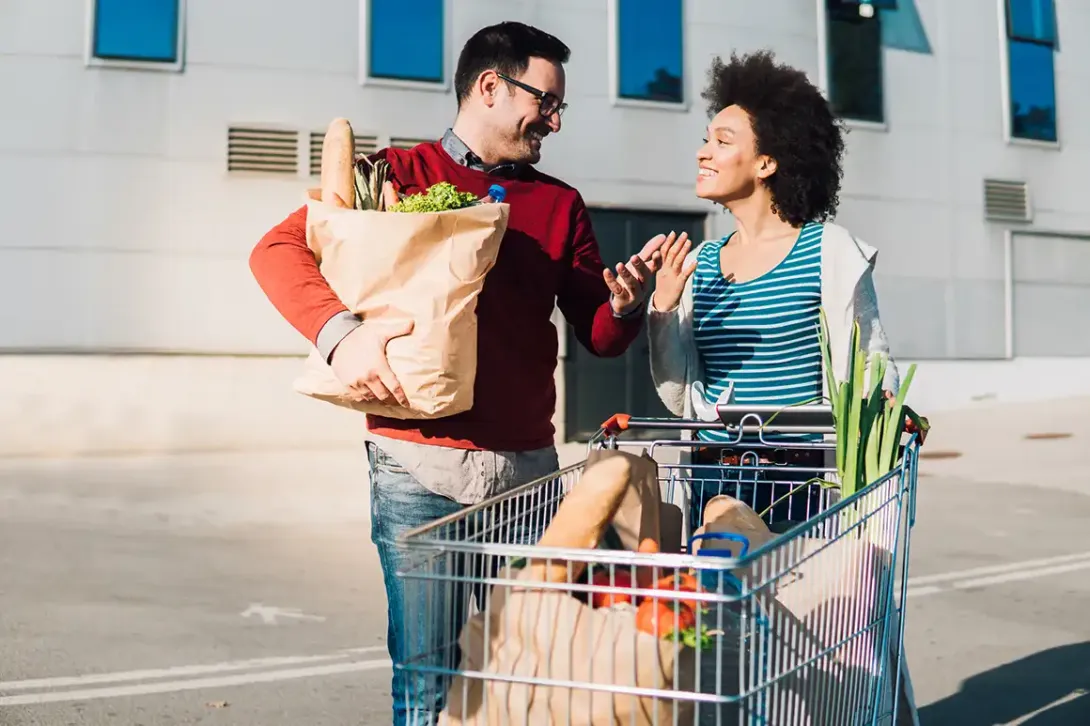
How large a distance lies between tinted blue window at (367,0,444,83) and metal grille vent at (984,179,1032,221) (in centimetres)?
829

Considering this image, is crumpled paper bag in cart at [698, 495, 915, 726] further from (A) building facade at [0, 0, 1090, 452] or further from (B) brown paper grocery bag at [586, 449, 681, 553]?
(A) building facade at [0, 0, 1090, 452]

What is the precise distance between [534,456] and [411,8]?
39.6ft

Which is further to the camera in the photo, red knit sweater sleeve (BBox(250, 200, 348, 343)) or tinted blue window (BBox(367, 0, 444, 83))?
tinted blue window (BBox(367, 0, 444, 83))

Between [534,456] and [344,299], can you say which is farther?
[534,456]

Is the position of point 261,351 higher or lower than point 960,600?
higher

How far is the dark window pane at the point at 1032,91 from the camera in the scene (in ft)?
56.3

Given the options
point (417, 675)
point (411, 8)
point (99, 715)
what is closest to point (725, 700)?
point (417, 675)

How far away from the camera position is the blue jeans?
2203mm

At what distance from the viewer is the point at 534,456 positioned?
2766mm

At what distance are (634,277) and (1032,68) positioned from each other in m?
16.9

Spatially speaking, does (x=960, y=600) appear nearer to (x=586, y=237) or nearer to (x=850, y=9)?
(x=586, y=237)

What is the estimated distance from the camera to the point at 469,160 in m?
2.86

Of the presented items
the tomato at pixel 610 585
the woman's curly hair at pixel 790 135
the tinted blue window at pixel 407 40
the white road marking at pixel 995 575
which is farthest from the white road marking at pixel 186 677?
the tinted blue window at pixel 407 40

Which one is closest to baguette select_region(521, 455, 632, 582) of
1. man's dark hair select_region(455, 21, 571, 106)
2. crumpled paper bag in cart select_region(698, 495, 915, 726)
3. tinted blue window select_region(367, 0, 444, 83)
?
crumpled paper bag in cart select_region(698, 495, 915, 726)
